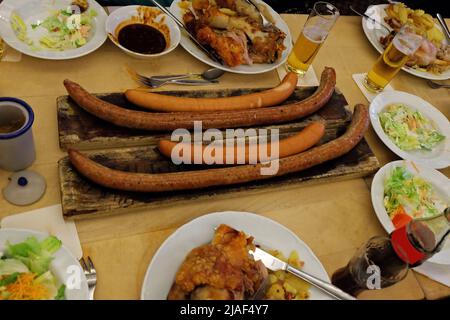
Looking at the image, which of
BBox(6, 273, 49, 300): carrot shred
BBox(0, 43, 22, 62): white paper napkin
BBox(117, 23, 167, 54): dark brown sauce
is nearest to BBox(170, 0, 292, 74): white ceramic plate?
BBox(117, 23, 167, 54): dark brown sauce

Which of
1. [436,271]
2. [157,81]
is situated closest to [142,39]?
[157,81]

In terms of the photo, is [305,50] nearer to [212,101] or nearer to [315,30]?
[315,30]

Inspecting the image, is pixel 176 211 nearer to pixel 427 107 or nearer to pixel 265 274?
pixel 265 274

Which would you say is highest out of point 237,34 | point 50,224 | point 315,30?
point 315,30

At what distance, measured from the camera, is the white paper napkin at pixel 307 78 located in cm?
226

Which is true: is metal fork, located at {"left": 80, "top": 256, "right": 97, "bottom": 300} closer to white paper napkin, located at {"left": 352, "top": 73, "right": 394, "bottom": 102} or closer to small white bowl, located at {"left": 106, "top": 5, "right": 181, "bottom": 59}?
small white bowl, located at {"left": 106, "top": 5, "right": 181, "bottom": 59}

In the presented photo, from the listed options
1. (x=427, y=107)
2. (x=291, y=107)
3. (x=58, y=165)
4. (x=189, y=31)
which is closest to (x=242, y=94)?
(x=291, y=107)

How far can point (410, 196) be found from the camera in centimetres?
180

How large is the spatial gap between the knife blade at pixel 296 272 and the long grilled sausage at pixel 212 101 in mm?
723

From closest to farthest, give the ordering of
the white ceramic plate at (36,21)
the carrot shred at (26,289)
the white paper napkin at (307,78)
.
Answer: the carrot shred at (26,289) < the white ceramic plate at (36,21) < the white paper napkin at (307,78)

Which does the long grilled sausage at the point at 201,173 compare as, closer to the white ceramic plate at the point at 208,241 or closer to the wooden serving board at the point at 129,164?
the wooden serving board at the point at 129,164

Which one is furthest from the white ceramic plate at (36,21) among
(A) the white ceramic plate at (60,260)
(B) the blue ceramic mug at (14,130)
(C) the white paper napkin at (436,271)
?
(C) the white paper napkin at (436,271)

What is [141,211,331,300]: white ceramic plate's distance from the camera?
1.36 m

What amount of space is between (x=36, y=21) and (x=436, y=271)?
7.27 ft
